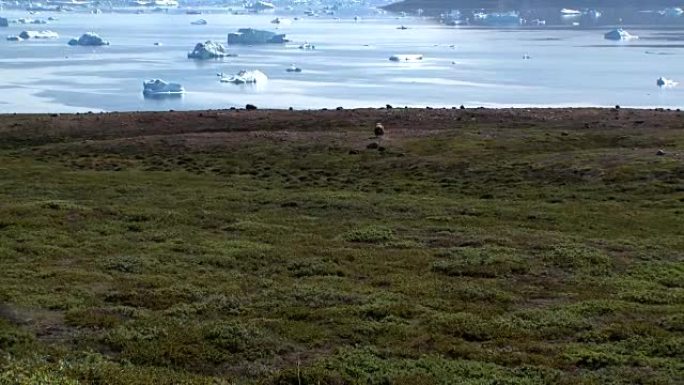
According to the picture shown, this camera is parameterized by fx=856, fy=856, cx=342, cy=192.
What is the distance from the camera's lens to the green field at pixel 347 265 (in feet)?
39.0

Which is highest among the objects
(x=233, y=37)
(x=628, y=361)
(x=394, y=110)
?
(x=233, y=37)

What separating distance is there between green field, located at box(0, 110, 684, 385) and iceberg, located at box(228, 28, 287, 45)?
98823 millimetres

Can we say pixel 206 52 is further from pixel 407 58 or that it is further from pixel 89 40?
pixel 89 40

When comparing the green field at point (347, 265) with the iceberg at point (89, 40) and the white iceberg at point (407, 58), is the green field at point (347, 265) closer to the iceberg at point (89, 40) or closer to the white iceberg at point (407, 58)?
the white iceberg at point (407, 58)

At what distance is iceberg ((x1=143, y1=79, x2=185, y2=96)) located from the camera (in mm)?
73062

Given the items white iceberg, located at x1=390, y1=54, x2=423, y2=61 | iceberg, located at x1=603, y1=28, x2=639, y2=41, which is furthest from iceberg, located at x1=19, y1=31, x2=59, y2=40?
iceberg, located at x1=603, y1=28, x2=639, y2=41

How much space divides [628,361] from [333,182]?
19812 mm

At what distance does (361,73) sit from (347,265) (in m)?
82.1

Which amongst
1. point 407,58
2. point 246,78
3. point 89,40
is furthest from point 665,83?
point 89,40

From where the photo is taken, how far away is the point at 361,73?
323 feet

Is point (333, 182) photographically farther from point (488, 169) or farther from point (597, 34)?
point (597, 34)

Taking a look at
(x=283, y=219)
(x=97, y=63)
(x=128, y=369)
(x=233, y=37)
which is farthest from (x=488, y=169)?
(x=233, y=37)

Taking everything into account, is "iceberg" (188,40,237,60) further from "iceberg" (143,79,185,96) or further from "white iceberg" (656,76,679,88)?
"white iceberg" (656,76,679,88)

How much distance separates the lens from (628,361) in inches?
475
